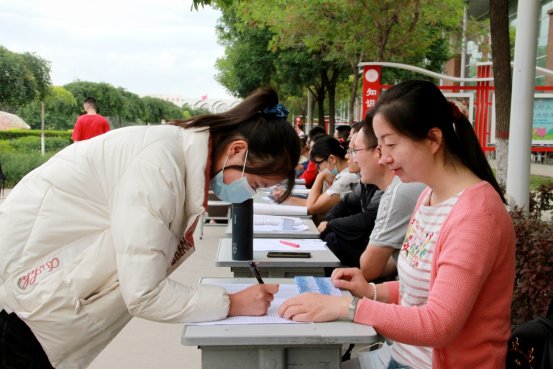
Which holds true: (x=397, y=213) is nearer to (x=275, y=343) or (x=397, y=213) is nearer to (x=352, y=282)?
(x=352, y=282)

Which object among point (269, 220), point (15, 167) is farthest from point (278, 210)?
point (15, 167)

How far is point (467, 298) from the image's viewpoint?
5.60ft

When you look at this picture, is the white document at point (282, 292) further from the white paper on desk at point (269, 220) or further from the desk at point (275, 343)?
the white paper on desk at point (269, 220)

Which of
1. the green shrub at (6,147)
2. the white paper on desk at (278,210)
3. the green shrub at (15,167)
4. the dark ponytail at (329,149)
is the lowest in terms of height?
the green shrub at (15,167)

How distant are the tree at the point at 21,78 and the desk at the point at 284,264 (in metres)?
21.3

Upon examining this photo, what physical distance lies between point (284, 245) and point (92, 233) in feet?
6.04

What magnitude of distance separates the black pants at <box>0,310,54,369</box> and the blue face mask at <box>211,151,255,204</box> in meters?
0.70

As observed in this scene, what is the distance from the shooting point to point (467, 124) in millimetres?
2000

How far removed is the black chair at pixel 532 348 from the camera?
1.90m

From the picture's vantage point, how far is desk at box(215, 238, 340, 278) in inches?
122

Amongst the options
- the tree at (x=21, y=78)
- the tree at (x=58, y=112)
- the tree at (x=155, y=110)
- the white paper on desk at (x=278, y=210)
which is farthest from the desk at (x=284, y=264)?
the tree at (x=155, y=110)

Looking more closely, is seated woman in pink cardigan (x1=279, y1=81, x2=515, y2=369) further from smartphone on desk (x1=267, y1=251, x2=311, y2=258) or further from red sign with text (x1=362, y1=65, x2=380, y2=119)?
red sign with text (x1=362, y1=65, x2=380, y2=119)

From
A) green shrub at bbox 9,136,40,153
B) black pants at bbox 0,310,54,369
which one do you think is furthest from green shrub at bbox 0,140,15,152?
black pants at bbox 0,310,54,369

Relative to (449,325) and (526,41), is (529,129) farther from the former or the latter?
(449,325)
